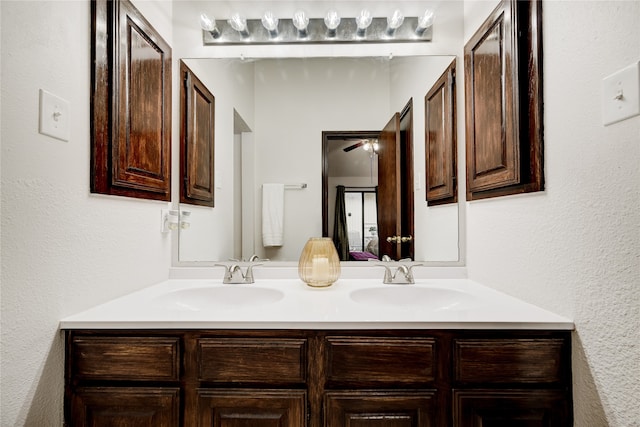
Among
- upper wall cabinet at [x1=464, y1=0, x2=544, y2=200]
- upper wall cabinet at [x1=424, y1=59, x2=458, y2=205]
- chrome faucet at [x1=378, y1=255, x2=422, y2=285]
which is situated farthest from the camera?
upper wall cabinet at [x1=424, y1=59, x2=458, y2=205]

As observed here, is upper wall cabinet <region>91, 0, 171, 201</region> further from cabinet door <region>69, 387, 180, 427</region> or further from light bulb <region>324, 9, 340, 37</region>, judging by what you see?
light bulb <region>324, 9, 340, 37</region>

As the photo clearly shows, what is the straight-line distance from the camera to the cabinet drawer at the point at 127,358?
37.4 inches

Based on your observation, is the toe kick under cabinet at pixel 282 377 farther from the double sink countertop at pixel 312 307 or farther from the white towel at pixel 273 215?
the white towel at pixel 273 215

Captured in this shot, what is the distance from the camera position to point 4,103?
77 centimetres

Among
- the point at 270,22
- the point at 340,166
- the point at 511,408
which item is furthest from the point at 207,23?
the point at 511,408

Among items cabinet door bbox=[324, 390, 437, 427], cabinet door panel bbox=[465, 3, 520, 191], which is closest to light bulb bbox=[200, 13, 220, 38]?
cabinet door panel bbox=[465, 3, 520, 191]

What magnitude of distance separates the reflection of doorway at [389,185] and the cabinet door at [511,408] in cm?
73

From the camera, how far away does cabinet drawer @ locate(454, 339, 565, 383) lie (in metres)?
0.93

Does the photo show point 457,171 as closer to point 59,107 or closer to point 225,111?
point 225,111

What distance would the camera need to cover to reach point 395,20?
152cm

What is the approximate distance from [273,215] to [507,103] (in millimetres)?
1052

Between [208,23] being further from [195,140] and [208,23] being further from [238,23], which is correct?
[195,140]

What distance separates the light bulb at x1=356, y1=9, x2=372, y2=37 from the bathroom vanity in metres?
1.30

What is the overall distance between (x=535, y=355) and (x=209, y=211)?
1.40 meters
